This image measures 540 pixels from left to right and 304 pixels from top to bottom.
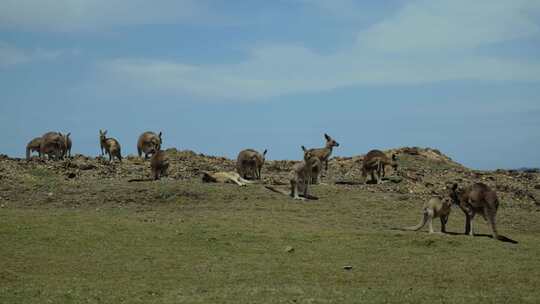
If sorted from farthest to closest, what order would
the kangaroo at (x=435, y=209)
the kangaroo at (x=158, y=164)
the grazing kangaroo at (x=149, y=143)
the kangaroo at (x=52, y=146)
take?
the grazing kangaroo at (x=149, y=143), the kangaroo at (x=52, y=146), the kangaroo at (x=158, y=164), the kangaroo at (x=435, y=209)

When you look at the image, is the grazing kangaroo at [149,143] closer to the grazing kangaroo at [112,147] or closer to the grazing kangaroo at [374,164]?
the grazing kangaroo at [112,147]

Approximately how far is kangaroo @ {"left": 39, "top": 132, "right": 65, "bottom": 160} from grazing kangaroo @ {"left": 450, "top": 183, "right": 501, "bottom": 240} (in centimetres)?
2172

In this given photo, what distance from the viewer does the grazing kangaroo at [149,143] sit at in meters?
37.1

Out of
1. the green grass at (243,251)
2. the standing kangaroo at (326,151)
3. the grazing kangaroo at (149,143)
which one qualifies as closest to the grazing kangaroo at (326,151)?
the standing kangaroo at (326,151)

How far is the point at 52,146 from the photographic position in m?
35.3

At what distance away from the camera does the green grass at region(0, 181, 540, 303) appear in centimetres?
1256

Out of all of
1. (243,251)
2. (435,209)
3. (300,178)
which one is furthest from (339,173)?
(243,251)

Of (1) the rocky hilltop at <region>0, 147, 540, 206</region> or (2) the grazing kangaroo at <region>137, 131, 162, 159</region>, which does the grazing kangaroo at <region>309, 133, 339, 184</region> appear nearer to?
(1) the rocky hilltop at <region>0, 147, 540, 206</region>

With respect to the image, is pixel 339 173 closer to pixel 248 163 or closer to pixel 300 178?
pixel 248 163

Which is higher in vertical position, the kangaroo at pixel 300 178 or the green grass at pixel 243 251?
the kangaroo at pixel 300 178

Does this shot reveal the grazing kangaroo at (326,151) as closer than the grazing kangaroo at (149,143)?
Yes

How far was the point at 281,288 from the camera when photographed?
12797mm

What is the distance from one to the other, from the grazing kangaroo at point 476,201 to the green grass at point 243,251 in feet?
3.24

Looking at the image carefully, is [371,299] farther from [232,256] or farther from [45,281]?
[45,281]
